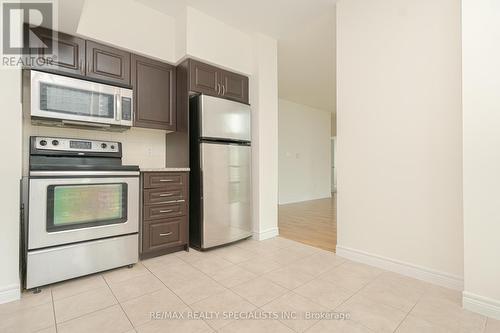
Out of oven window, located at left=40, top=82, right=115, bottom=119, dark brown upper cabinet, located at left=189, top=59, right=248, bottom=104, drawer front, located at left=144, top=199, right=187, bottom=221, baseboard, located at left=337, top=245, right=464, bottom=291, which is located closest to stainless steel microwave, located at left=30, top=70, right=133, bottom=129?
oven window, located at left=40, top=82, right=115, bottom=119

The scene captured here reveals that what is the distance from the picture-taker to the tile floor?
1410mm

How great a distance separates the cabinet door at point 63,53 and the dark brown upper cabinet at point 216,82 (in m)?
1.04

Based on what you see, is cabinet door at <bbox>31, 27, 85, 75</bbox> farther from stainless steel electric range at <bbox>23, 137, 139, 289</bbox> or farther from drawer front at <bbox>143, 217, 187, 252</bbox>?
drawer front at <bbox>143, 217, 187, 252</bbox>

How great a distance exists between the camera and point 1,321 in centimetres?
143

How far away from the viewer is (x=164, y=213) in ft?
8.16

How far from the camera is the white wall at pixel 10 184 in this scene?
162 centimetres

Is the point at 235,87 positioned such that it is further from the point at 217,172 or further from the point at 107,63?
the point at 107,63

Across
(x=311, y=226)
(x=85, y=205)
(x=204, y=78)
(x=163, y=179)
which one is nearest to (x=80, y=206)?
(x=85, y=205)

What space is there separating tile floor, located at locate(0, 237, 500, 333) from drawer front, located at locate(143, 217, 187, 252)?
6.8 inches

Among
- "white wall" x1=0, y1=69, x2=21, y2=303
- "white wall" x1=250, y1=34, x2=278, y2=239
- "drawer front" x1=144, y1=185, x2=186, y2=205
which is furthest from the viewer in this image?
"white wall" x1=250, y1=34, x2=278, y2=239

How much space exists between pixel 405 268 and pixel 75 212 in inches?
111

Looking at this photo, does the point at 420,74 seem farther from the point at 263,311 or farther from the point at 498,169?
the point at 263,311

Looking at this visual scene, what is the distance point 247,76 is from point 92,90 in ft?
6.00

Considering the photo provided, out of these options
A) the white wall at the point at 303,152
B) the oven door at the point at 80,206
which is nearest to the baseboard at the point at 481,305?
the oven door at the point at 80,206
